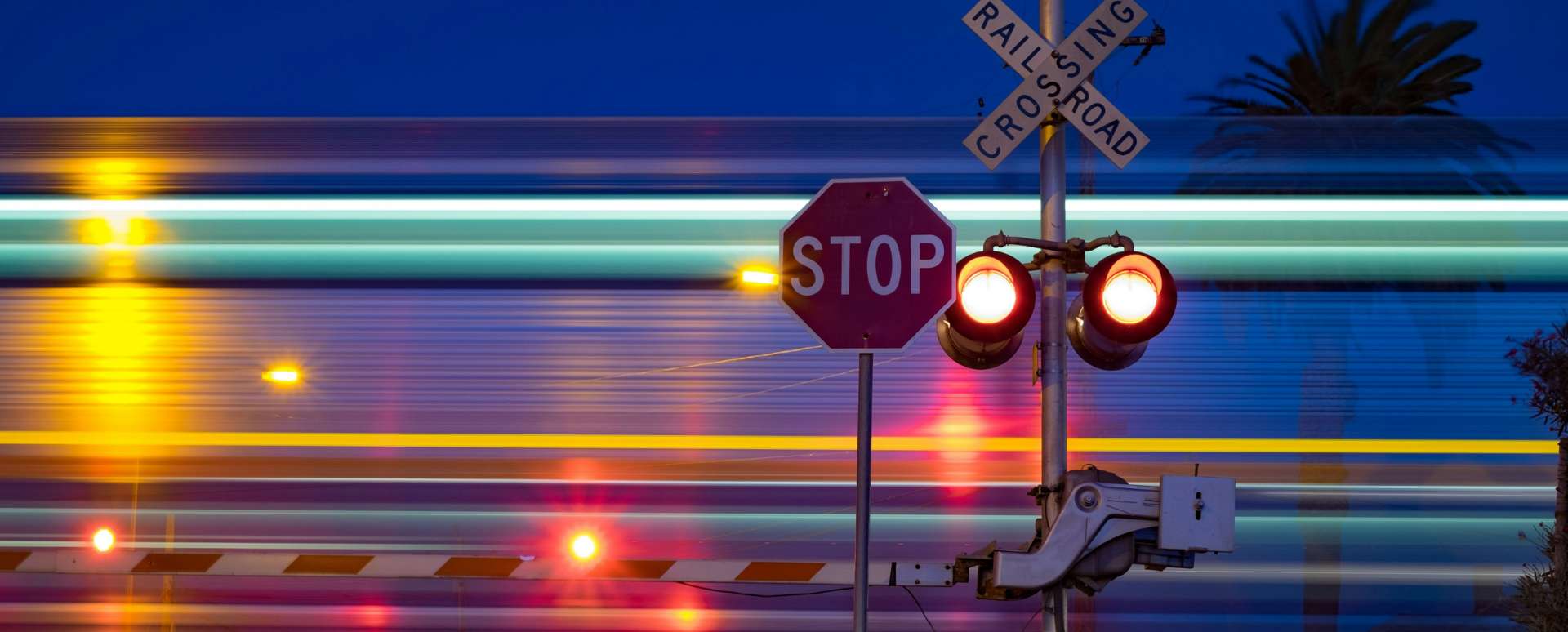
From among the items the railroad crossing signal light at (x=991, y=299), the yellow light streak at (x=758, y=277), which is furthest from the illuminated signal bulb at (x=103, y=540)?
the railroad crossing signal light at (x=991, y=299)

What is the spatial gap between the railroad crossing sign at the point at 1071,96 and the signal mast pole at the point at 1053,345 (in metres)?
0.09

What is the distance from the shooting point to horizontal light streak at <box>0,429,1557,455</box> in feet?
15.9

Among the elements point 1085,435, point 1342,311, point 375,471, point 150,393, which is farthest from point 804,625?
point 150,393

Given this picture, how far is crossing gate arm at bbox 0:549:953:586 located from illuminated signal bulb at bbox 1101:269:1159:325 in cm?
124

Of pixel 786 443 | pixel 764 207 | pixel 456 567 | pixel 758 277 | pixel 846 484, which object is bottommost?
pixel 456 567

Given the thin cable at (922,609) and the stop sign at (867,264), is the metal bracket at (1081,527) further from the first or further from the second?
the thin cable at (922,609)

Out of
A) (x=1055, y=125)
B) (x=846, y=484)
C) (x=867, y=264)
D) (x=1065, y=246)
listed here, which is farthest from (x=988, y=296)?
(x=846, y=484)

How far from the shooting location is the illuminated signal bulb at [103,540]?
5098mm

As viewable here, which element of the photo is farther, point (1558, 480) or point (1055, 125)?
point (1558, 480)

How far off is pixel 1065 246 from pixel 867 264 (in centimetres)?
76

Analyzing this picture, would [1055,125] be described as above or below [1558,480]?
above

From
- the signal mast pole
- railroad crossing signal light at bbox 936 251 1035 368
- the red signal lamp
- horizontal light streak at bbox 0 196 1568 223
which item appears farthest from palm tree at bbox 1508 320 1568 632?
railroad crossing signal light at bbox 936 251 1035 368

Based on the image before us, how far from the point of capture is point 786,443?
4.91m

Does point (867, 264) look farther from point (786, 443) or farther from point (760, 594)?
point (760, 594)
